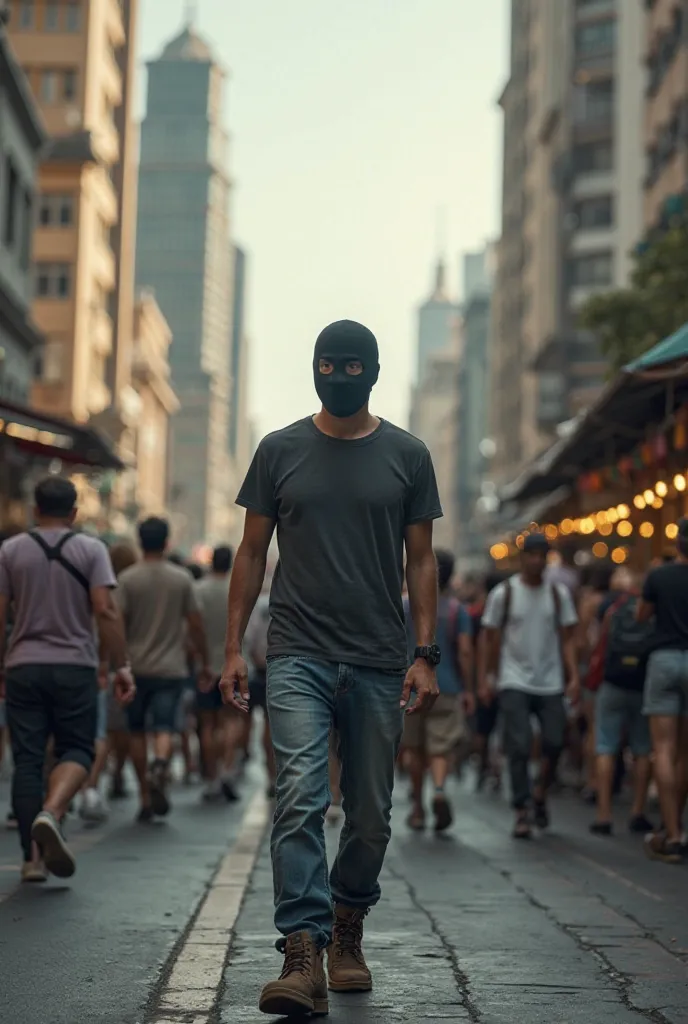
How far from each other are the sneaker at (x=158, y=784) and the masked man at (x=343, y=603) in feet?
21.9

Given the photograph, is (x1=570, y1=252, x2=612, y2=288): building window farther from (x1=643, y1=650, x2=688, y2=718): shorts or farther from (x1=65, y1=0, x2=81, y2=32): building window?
(x1=643, y1=650, x2=688, y2=718): shorts

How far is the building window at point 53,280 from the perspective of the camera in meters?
63.7

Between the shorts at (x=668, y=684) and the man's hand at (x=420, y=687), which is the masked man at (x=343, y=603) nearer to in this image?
the man's hand at (x=420, y=687)

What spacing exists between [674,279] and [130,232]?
4957 cm

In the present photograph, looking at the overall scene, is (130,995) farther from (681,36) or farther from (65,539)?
(681,36)

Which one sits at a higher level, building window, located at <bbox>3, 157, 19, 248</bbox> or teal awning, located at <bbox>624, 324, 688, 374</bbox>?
building window, located at <bbox>3, 157, 19, 248</bbox>

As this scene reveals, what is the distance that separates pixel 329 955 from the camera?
599 cm

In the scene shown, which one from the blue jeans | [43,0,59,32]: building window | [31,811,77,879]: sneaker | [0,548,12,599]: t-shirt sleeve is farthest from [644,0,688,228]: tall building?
the blue jeans

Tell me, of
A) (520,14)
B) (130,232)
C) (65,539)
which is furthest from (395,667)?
(520,14)

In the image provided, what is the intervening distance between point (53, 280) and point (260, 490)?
59346 millimetres

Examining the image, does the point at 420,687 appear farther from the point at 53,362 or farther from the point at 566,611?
the point at 53,362

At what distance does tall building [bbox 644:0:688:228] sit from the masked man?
29.7 meters

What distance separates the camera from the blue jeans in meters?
5.54

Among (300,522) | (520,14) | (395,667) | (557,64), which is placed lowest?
(395,667)
